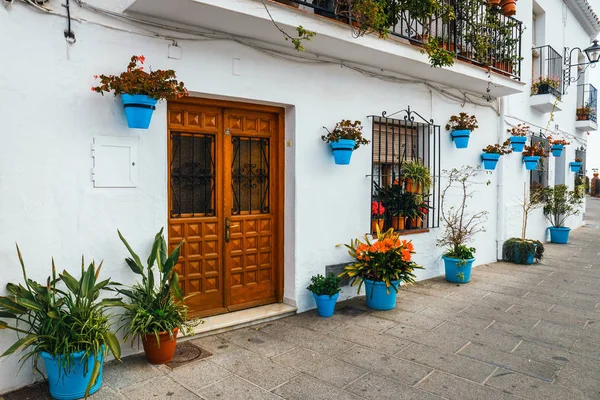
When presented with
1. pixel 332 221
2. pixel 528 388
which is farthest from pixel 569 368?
pixel 332 221

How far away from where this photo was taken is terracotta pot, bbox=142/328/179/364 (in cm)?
383

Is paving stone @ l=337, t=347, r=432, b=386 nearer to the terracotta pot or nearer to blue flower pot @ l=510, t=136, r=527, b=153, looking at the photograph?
the terracotta pot

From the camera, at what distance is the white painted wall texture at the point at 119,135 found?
352 cm

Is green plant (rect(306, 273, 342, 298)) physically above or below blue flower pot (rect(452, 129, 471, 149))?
below

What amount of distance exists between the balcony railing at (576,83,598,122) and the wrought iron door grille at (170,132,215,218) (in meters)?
12.8

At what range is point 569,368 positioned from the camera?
3.87 metres

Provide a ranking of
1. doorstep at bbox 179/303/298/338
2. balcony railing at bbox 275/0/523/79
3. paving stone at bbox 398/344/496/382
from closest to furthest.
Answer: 1. paving stone at bbox 398/344/496/382
2. doorstep at bbox 179/303/298/338
3. balcony railing at bbox 275/0/523/79

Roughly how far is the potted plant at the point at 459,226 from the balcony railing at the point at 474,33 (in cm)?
197

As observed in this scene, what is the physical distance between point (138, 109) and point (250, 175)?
5.63 feet

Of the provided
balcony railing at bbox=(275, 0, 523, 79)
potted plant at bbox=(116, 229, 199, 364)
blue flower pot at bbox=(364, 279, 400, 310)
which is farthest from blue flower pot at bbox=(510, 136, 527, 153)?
potted plant at bbox=(116, 229, 199, 364)

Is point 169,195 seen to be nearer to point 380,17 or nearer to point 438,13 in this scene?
point 380,17

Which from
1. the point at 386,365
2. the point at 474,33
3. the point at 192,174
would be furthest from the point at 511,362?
the point at 474,33

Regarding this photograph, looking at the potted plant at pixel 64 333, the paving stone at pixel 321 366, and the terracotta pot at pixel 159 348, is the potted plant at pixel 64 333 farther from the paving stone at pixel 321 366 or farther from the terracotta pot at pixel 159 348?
the paving stone at pixel 321 366

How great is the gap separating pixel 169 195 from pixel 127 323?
134cm
